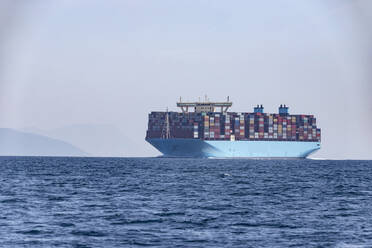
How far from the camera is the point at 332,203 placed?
47406 mm

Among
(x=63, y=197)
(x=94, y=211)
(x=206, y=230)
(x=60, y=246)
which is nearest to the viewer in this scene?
(x=60, y=246)

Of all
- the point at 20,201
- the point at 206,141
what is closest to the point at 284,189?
the point at 20,201

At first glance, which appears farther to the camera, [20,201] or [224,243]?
[20,201]

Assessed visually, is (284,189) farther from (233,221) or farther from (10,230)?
(10,230)

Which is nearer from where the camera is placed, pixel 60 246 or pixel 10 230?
pixel 60 246

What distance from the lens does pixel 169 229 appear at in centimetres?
3259

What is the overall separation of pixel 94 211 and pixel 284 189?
24980 millimetres

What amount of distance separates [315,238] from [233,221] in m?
6.38

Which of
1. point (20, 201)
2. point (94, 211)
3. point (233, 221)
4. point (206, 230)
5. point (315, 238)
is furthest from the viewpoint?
point (20, 201)

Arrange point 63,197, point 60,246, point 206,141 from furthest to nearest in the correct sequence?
point 206,141
point 63,197
point 60,246

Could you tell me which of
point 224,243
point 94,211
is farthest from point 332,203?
point 224,243

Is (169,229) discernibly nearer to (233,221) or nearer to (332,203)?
(233,221)

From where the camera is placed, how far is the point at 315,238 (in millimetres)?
30391

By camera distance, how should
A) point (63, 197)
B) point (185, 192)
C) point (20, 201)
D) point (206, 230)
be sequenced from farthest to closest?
point (185, 192) → point (63, 197) → point (20, 201) → point (206, 230)
